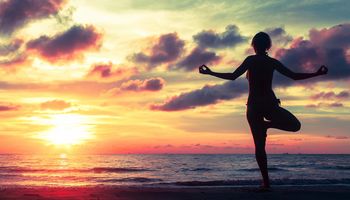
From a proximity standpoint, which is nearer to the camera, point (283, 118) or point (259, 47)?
point (283, 118)

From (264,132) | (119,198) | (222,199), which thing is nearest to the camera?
(222,199)

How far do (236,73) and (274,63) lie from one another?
2.16 ft

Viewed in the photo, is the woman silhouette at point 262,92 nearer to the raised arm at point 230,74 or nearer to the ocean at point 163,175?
the raised arm at point 230,74

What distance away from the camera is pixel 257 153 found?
675cm

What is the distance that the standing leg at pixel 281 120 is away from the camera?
629 cm

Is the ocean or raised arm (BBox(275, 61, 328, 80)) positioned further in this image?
the ocean

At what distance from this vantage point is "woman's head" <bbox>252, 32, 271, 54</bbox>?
6786mm

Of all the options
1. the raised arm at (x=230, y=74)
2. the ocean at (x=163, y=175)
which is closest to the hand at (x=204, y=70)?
the raised arm at (x=230, y=74)

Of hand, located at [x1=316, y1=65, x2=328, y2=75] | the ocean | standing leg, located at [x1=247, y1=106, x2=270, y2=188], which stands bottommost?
the ocean

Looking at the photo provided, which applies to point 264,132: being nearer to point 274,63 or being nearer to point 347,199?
point 274,63

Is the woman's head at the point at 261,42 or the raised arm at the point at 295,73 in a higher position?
the woman's head at the point at 261,42

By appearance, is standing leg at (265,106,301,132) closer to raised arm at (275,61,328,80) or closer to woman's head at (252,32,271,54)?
raised arm at (275,61,328,80)

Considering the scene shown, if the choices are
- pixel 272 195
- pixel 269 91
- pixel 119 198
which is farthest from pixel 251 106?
pixel 119 198

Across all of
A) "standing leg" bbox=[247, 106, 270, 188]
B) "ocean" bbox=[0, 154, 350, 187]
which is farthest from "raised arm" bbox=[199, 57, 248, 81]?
"ocean" bbox=[0, 154, 350, 187]
